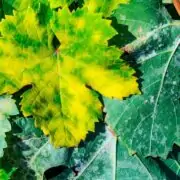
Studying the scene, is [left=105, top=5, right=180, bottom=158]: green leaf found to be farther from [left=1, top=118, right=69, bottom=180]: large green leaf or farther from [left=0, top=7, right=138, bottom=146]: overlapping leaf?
[left=1, top=118, right=69, bottom=180]: large green leaf

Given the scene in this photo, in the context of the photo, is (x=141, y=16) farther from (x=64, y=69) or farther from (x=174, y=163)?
(x=174, y=163)

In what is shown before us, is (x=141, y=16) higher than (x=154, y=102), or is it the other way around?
(x=141, y=16)

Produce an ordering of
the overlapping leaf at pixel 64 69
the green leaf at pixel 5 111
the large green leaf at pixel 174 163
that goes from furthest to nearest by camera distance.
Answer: the large green leaf at pixel 174 163 < the green leaf at pixel 5 111 < the overlapping leaf at pixel 64 69

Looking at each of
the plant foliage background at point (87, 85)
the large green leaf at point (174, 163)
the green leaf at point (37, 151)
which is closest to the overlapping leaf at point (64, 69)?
the plant foliage background at point (87, 85)

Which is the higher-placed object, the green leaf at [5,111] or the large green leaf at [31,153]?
the green leaf at [5,111]

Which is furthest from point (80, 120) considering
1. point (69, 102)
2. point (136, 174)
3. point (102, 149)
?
point (136, 174)

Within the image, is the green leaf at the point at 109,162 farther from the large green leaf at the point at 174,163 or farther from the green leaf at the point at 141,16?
the green leaf at the point at 141,16

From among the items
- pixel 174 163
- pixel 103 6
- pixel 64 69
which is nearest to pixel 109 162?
pixel 174 163

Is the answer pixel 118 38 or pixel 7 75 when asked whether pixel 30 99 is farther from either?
pixel 118 38
